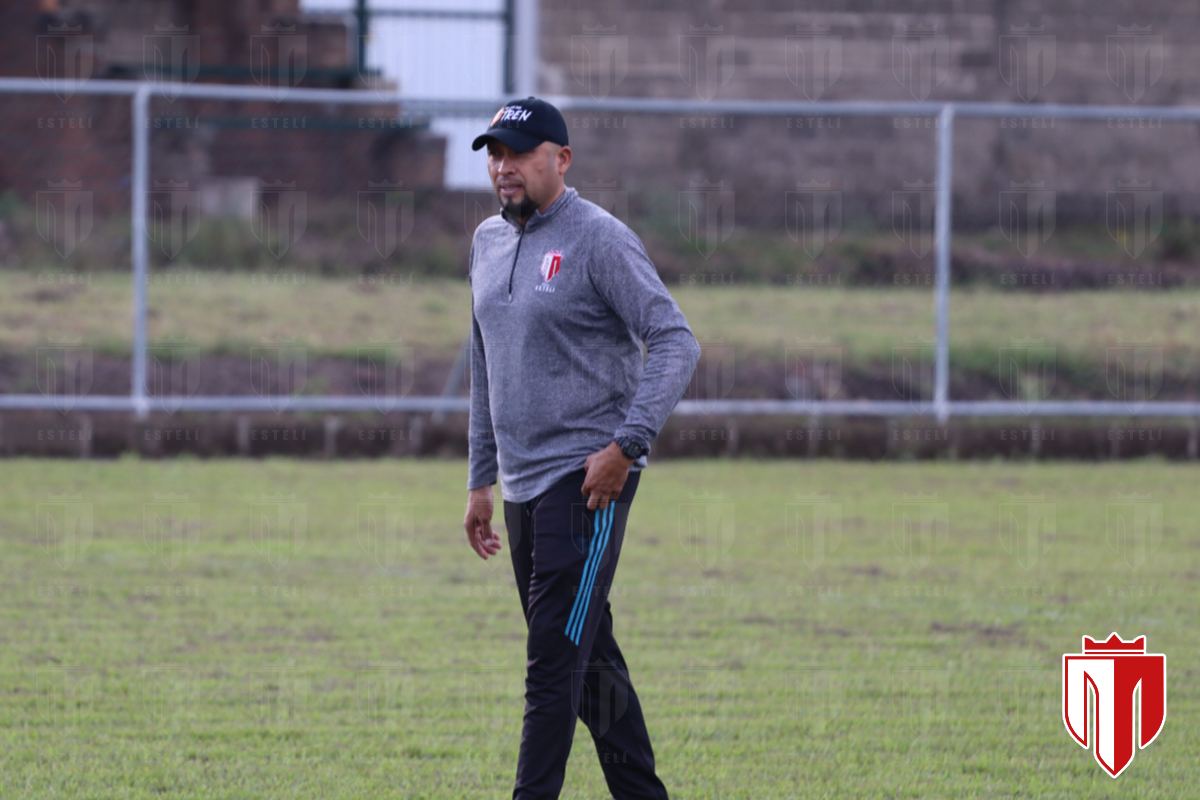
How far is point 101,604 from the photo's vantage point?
6.54m

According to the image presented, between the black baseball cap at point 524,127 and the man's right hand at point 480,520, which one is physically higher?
the black baseball cap at point 524,127

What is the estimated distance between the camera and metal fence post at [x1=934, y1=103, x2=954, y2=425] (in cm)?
1123

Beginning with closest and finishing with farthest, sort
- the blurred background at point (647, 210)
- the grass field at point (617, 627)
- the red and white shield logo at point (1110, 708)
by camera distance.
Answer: the red and white shield logo at point (1110, 708) < the grass field at point (617, 627) < the blurred background at point (647, 210)

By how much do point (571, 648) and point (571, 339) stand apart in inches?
30.9

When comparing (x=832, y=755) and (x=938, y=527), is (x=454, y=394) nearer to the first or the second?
(x=938, y=527)

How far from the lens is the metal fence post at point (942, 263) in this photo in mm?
11227

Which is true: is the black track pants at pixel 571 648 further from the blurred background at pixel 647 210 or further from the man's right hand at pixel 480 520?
the blurred background at pixel 647 210

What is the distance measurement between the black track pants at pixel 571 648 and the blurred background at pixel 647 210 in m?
7.30

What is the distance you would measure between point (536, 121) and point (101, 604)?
385cm

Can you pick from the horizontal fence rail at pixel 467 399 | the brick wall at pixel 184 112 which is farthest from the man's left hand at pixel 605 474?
the brick wall at pixel 184 112

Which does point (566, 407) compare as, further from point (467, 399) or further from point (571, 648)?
point (467, 399)

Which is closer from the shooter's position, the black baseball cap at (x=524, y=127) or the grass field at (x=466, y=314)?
the black baseball cap at (x=524, y=127)

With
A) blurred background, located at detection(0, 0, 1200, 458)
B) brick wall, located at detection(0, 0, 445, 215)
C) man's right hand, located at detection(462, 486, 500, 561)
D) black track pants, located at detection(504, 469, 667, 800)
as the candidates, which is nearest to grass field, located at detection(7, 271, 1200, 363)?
blurred background, located at detection(0, 0, 1200, 458)

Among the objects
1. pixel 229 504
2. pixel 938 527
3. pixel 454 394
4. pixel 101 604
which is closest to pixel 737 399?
pixel 454 394
